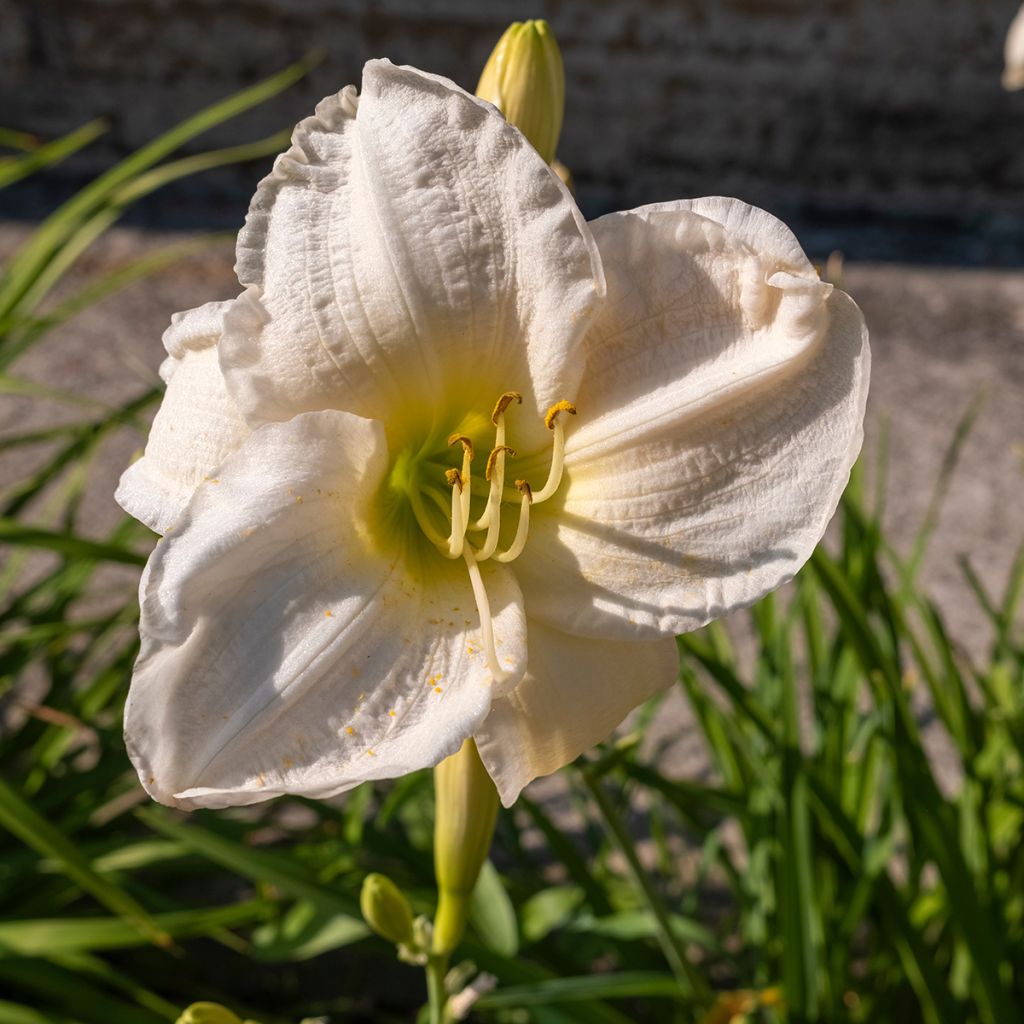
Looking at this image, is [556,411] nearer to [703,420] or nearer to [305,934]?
[703,420]

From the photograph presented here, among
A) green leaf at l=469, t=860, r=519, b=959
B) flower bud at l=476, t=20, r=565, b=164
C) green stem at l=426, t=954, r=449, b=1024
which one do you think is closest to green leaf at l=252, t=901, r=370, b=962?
green leaf at l=469, t=860, r=519, b=959

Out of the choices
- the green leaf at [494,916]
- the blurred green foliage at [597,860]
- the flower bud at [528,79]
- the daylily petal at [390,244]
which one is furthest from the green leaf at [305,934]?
the flower bud at [528,79]

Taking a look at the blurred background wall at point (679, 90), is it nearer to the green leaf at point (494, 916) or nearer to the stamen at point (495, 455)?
the green leaf at point (494, 916)

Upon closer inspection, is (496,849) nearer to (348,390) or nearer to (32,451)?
(348,390)

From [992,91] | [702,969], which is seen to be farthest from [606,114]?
[702,969]

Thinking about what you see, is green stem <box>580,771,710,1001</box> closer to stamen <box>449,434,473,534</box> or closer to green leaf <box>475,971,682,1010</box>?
green leaf <box>475,971,682,1010</box>
